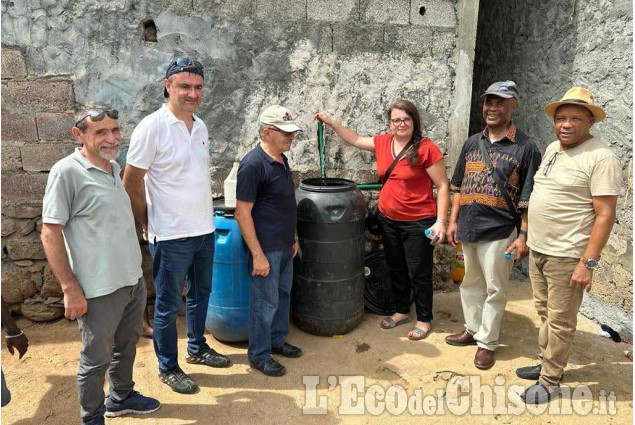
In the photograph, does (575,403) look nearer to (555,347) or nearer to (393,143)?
(555,347)

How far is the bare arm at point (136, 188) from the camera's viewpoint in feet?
9.17

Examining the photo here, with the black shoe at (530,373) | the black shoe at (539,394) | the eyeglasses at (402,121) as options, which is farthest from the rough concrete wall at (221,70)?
the black shoe at (539,394)

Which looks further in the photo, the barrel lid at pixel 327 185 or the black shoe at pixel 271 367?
the barrel lid at pixel 327 185

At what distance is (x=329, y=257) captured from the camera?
12.2 feet

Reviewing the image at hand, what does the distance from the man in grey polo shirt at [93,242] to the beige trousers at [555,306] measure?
8.35 feet

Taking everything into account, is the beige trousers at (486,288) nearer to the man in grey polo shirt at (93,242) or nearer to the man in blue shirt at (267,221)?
the man in blue shirt at (267,221)

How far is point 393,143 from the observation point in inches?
153

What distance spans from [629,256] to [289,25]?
3.45 m

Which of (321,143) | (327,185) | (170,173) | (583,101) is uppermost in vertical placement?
(583,101)

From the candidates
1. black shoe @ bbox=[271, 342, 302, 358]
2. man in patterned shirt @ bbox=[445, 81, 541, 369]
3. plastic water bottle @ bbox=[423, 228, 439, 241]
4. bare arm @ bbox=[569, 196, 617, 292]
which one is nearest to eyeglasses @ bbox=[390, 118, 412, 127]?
man in patterned shirt @ bbox=[445, 81, 541, 369]

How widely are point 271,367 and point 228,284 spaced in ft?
2.32

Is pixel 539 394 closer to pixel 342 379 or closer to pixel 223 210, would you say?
pixel 342 379

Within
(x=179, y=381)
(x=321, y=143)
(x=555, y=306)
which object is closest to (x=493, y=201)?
(x=555, y=306)

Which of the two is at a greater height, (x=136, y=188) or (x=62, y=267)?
(x=136, y=188)
